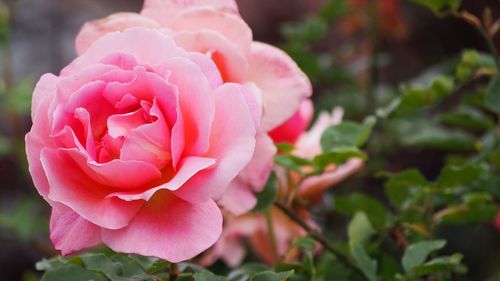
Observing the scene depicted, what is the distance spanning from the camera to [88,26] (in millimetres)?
527

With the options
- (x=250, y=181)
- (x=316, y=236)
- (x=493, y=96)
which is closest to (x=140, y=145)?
(x=250, y=181)

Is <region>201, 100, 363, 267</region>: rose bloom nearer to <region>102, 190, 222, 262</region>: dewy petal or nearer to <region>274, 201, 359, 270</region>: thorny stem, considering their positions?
<region>274, 201, 359, 270</region>: thorny stem

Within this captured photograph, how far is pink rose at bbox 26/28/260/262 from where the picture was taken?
429 millimetres

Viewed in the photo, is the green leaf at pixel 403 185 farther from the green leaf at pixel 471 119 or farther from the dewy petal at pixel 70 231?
the dewy petal at pixel 70 231

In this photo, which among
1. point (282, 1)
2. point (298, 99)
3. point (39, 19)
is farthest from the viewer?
point (282, 1)

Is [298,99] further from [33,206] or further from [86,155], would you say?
[33,206]

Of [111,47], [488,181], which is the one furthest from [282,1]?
[111,47]

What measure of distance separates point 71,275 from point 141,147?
4.3 inches

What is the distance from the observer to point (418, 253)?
544 mm

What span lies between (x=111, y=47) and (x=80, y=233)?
4.4 inches

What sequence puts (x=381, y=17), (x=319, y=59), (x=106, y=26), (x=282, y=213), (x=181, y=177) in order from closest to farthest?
(x=181, y=177)
(x=106, y=26)
(x=282, y=213)
(x=319, y=59)
(x=381, y=17)

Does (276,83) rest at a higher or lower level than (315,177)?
higher

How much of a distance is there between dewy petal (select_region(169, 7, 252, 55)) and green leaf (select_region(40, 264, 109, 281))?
0.55ft

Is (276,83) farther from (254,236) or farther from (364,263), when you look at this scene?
(254,236)
